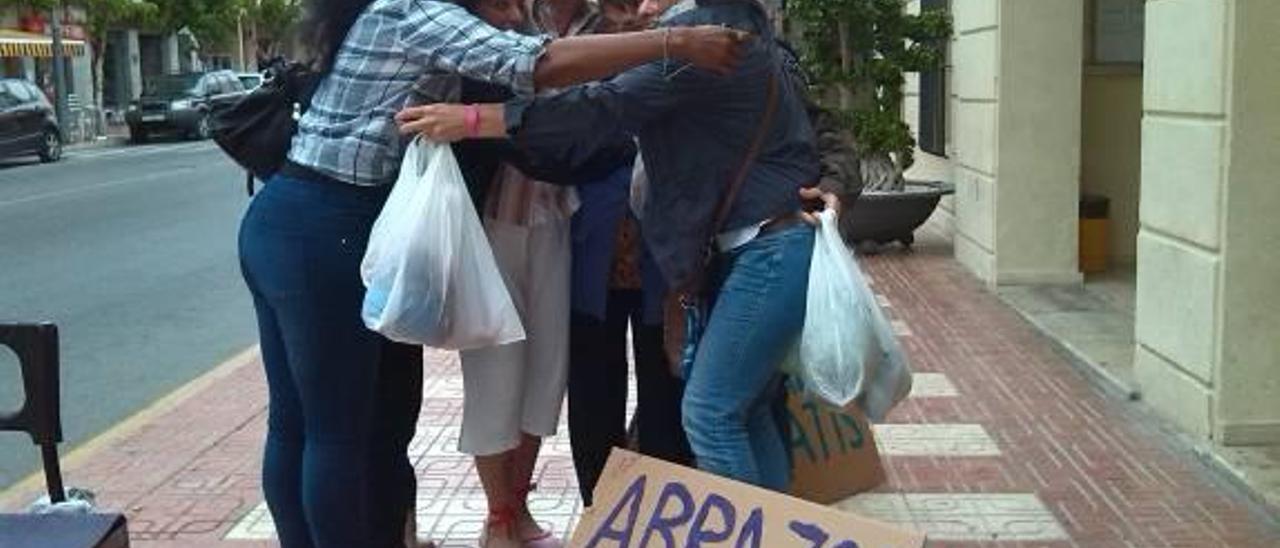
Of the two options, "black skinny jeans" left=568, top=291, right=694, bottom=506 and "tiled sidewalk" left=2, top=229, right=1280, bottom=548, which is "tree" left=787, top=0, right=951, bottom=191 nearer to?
"tiled sidewalk" left=2, top=229, right=1280, bottom=548

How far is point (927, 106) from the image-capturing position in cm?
1337

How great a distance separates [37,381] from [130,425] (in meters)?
3.79

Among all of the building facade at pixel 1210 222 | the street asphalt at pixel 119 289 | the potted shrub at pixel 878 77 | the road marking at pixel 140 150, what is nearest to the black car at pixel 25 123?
the road marking at pixel 140 150

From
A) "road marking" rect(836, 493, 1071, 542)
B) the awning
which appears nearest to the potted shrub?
"road marking" rect(836, 493, 1071, 542)

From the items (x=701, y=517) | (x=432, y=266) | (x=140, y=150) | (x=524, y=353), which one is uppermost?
(x=432, y=266)

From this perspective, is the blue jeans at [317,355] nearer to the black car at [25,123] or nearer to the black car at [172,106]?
the black car at [25,123]

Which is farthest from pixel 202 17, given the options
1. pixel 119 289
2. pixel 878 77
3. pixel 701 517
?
pixel 701 517

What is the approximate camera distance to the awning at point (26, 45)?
110 ft

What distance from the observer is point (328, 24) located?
11.4 feet

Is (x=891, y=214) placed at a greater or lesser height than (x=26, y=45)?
lesser

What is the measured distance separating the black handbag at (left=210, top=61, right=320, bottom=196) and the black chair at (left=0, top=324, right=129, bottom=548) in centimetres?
75

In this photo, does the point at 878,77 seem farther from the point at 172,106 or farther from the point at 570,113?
the point at 172,106

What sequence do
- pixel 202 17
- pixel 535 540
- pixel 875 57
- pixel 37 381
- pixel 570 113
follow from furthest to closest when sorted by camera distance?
1. pixel 202 17
2. pixel 875 57
3. pixel 535 540
4. pixel 570 113
5. pixel 37 381

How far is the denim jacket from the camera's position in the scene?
326 centimetres
